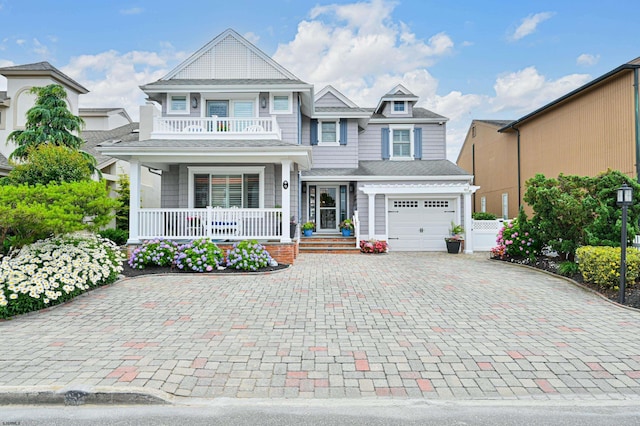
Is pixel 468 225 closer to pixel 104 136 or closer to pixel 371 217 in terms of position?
pixel 371 217

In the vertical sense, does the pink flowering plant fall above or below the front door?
below

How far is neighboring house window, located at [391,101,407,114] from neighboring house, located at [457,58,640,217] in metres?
5.55

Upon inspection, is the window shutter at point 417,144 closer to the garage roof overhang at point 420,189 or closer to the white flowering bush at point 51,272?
the garage roof overhang at point 420,189

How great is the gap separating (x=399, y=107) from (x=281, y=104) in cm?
657

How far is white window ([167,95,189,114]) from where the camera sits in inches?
544

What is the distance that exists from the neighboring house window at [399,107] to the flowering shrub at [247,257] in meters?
11.0

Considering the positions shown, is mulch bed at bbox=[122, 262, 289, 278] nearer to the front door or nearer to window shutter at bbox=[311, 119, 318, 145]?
the front door

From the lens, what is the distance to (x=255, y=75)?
1437 centimetres

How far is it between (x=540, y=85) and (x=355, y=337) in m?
22.2

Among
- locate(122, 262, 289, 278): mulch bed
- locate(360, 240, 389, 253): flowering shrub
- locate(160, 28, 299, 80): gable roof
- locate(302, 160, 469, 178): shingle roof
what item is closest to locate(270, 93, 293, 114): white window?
locate(160, 28, 299, 80): gable roof

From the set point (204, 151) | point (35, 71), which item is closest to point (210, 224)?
point (204, 151)

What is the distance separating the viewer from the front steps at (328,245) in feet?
45.4

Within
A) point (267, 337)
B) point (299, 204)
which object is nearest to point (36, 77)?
point (299, 204)

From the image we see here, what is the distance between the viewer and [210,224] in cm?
1066
